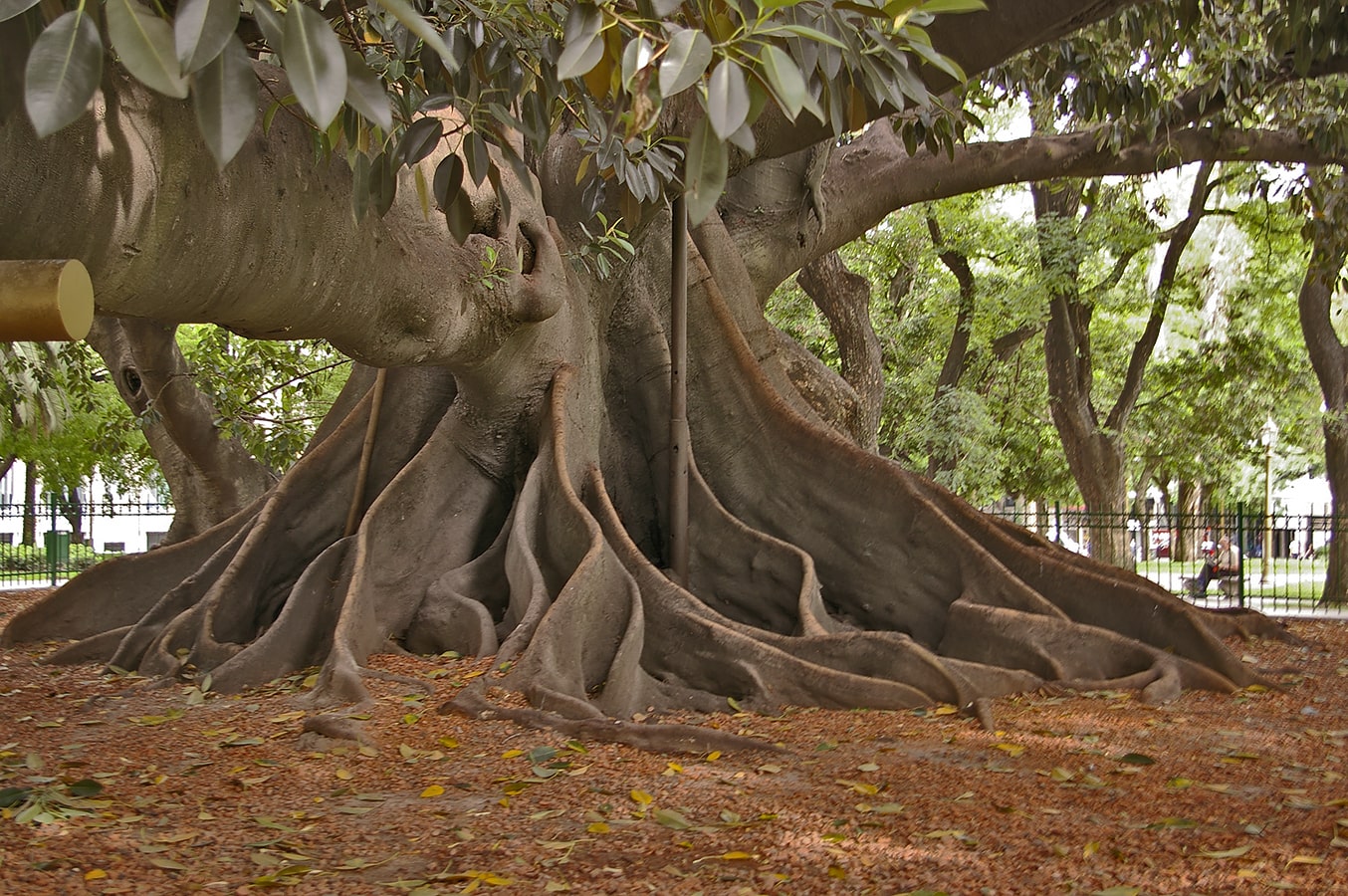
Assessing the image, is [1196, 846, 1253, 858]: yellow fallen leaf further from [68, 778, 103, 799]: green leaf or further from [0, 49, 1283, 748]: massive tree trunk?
[68, 778, 103, 799]: green leaf

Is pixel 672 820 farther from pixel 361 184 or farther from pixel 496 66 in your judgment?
pixel 496 66

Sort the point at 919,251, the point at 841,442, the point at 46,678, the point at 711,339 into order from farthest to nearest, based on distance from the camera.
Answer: the point at 919,251 → the point at 711,339 → the point at 841,442 → the point at 46,678

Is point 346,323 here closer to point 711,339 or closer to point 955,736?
point 955,736

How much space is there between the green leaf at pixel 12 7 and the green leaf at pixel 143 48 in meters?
0.13

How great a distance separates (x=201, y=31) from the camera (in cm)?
167

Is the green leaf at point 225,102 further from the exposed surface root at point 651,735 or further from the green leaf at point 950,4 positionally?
the exposed surface root at point 651,735

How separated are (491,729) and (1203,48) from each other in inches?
284

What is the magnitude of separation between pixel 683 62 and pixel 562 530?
4.79 m

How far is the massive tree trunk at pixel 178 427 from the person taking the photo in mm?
10391

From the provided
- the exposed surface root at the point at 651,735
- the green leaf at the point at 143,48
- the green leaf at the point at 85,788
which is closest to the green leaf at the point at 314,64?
the green leaf at the point at 143,48

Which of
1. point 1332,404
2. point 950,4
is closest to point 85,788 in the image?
point 950,4

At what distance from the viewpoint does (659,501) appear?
7480 millimetres

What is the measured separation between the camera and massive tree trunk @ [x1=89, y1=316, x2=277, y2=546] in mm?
10391

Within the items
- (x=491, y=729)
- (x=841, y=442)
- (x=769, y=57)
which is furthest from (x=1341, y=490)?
(x=769, y=57)
